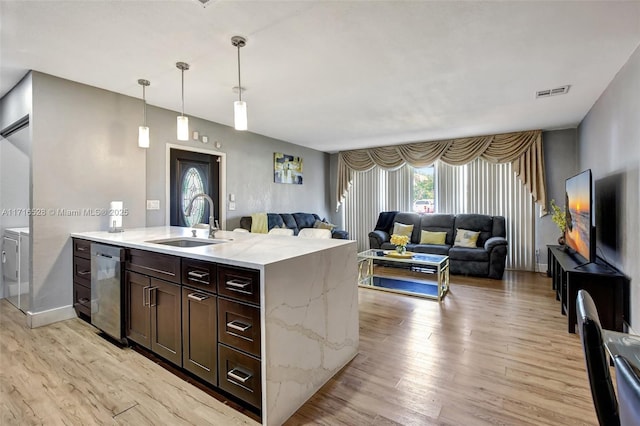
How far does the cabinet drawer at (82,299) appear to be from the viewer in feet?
9.46

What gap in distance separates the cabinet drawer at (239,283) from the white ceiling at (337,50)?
166 centimetres

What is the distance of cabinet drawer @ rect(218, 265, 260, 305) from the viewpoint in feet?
5.17

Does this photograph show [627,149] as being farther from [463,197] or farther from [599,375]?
[463,197]

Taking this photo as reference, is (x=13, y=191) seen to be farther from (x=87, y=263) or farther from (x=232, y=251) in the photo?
(x=232, y=251)

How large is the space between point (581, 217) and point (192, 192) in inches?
186

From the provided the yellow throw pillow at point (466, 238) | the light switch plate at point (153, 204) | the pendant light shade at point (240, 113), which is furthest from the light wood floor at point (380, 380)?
the yellow throw pillow at point (466, 238)

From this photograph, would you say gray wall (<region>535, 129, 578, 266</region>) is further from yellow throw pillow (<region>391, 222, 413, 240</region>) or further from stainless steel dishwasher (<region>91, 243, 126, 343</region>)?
stainless steel dishwasher (<region>91, 243, 126, 343</region>)

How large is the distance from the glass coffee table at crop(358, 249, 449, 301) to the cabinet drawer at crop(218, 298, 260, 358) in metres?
2.74

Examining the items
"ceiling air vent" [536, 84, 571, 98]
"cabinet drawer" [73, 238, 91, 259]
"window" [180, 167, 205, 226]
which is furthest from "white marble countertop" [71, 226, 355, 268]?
"ceiling air vent" [536, 84, 571, 98]

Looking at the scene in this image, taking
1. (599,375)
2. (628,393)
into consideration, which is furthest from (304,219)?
(628,393)

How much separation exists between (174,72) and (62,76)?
114cm

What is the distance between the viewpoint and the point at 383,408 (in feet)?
5.76

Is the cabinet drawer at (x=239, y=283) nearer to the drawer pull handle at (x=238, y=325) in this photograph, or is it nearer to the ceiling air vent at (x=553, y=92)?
the drawer pull handle at (x=238, y=325)

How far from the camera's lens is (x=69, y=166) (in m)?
3.07
